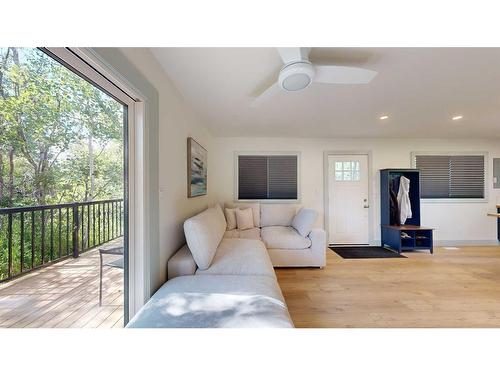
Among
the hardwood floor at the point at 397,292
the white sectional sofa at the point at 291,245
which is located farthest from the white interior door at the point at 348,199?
the white sectional sofa at the point at 291,245

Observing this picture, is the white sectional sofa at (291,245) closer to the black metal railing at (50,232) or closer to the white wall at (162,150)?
the white wall at (162,150)

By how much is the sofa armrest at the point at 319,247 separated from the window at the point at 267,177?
52.4 inches

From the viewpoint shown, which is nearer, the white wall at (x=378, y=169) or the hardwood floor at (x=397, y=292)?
the hardwood floor at (x=397, y=292)

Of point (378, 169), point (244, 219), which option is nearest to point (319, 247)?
point (244, 219)

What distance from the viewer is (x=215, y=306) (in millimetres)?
1206

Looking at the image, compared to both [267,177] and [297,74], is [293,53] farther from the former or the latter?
[267,177]

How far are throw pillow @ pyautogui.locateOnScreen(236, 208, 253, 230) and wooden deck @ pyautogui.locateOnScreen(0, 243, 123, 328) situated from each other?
231cm

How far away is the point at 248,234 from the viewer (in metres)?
3.34

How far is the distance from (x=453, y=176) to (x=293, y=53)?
4955 mm

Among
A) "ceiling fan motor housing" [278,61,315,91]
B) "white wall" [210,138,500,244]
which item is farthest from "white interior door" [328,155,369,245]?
"ceiling fan motor housing" [278,61,315,91]

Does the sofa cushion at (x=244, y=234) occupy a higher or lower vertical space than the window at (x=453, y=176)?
lower

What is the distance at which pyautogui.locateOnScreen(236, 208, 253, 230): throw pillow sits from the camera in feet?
12.1

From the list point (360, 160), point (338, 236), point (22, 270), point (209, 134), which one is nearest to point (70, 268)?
point (22, 270)

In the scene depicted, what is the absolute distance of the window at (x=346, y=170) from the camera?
4398 mm
